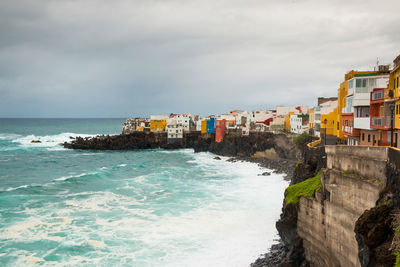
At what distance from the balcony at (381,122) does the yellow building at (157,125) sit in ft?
272

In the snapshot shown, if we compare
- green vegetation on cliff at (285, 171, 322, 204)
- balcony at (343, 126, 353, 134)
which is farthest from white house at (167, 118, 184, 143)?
green vegetation on cliff at (285, 171, 322, 204)

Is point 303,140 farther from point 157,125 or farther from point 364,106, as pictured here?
point 157,125

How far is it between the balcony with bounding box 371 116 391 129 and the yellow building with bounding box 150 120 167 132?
8294 centimetres

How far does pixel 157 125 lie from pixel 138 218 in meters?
→ 77.7

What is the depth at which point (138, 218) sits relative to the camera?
86.3 ft

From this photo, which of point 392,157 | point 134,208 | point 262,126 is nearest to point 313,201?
point 392,157

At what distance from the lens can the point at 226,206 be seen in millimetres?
28797

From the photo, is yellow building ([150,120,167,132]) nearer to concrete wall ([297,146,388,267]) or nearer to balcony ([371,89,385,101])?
balcony ([371,89,385,101])

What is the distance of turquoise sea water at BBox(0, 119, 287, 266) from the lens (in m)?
19.7

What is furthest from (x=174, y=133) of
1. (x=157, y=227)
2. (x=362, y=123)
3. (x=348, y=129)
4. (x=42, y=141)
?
(x=362, y=123)

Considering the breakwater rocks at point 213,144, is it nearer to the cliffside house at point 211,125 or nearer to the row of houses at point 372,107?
the cliffside house at point 211,125

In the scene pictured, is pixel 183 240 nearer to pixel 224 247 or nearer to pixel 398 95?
pixel 224 247

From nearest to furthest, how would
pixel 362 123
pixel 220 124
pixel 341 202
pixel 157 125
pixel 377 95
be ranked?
pixel 341 202
pixel 377 95
pixel 362 123
pixel 220 124
pixel 157 125

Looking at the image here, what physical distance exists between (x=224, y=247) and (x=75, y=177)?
102 feet
